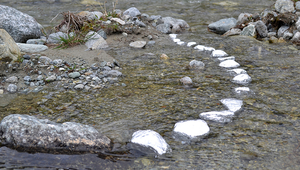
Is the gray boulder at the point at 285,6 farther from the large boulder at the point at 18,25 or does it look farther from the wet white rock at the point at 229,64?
the large boulder at the point at 18,25

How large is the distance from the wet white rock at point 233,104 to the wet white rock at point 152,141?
105 cm

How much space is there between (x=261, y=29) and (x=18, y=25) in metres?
5.65

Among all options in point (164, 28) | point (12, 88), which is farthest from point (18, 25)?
point (164, 28)

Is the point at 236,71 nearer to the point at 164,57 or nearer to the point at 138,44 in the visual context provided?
the point at 164,57

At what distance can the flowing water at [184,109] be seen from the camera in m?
2.11

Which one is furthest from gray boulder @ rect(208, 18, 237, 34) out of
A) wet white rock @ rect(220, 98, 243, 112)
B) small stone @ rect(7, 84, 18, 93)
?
small stone @ rect(7, 84, 18, 93)

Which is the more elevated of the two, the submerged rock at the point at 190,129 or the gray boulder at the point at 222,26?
the gray boulder at the point at 222,26

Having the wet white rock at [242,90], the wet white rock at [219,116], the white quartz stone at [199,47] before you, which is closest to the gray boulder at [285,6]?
the white quartz stone at [199,47]

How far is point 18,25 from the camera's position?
5125 millimetres

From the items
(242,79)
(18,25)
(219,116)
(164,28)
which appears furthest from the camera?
(164,28)

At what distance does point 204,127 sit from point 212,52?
265cm

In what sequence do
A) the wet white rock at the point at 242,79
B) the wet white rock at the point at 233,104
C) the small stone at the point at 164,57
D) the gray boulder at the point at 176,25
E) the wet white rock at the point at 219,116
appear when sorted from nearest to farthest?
the wet white rock at the point at 219,116 → the wet white rock at the point at 233,104 → the wet white rock at the point at 242,79 → the small stone at the point at 164,57 → the gray boulder at the point at 176,25

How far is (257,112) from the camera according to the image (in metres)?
2.82

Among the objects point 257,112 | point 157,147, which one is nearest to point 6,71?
point 157,147
